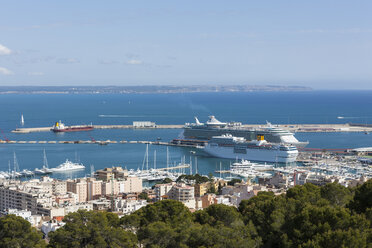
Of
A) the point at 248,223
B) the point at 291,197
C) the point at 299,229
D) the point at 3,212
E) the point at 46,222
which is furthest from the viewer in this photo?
the point at 3,212

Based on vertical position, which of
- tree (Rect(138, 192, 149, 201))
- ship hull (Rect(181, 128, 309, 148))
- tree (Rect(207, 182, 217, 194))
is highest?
ship hull (Rect(181, 128, 309, 148))

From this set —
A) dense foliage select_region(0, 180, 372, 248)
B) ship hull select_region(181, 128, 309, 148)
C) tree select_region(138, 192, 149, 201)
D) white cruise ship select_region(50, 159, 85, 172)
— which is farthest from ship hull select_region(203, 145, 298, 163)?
dense foliage select_region(0, 180, 372, 248)

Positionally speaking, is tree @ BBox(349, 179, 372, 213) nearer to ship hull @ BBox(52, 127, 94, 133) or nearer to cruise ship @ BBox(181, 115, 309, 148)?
cruise ship @ BBox(181, 115, 309, 148)

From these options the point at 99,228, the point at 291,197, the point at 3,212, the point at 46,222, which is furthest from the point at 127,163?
the point at 99,228

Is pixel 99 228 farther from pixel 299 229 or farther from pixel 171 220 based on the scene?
pixel 299 229

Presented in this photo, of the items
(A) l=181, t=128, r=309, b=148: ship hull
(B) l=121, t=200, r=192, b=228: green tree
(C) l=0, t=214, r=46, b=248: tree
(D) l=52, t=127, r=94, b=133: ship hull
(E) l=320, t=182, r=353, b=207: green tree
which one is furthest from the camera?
(D) l=52, t=127, r=94, b=133: ship hull

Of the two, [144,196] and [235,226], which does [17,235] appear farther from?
[144,196]
